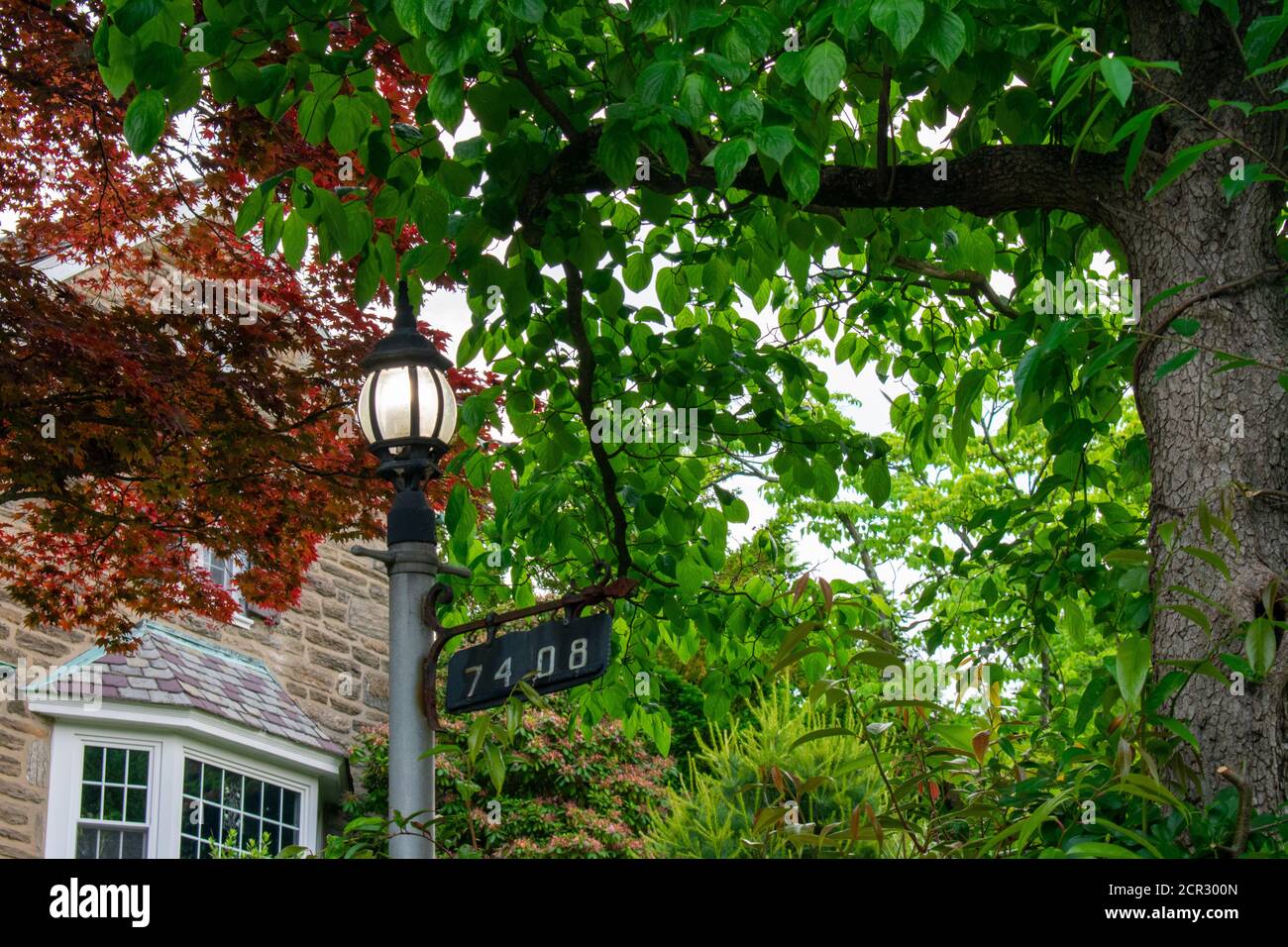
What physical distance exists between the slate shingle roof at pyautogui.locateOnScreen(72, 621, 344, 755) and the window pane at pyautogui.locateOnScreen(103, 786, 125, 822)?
2.39 ft

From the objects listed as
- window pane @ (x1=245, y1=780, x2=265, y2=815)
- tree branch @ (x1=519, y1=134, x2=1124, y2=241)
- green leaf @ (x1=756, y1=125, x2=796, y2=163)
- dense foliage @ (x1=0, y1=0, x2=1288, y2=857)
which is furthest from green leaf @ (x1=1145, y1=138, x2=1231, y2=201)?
window pane @ (x1=245, y1=780, x2=265, y2=815)

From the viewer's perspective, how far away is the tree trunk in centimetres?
314

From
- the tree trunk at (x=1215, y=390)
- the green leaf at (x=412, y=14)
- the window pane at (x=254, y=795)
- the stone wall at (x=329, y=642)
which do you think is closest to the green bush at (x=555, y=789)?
the stone wall at (x=329, y=642)

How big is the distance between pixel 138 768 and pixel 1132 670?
10330 mm

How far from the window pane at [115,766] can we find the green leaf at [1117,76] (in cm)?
1031

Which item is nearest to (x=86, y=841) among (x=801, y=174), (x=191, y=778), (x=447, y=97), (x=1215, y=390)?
(x=191, y=778)

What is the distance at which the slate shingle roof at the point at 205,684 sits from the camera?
37.8ft

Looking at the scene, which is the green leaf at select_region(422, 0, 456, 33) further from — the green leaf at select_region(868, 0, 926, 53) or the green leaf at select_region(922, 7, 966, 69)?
A: the green leaf at select_region(922, 7, 966, 69)

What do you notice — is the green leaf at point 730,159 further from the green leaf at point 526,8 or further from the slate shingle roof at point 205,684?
the slate shingle roof at point 205,684

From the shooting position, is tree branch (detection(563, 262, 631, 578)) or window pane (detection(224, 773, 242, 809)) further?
window pane (detection(224, 773, 242, 809))

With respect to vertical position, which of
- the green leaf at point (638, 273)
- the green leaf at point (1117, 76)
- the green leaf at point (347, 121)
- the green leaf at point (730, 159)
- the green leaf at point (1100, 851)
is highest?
the green leaf at point (638, 273)

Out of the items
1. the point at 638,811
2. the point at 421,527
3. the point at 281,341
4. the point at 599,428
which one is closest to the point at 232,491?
the point at 281,341

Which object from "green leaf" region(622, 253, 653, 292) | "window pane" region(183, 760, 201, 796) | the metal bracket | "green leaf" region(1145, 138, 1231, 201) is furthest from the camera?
"window pane" region(183, 760, 201, 796)

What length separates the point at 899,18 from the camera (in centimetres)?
304
